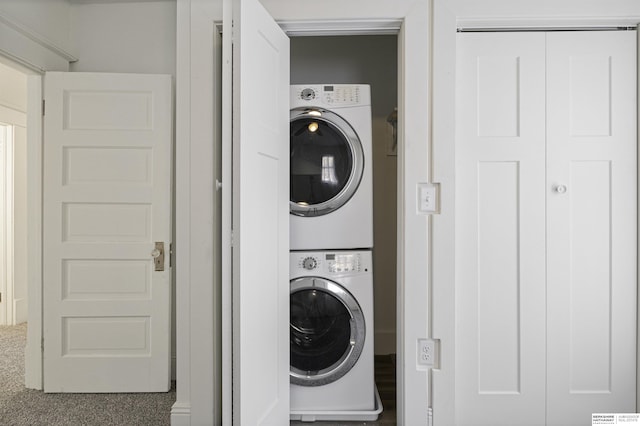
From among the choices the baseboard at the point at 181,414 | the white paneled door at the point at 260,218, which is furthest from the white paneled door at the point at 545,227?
the baseboard at the point at 181,414

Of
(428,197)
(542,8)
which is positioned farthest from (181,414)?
(542,8)

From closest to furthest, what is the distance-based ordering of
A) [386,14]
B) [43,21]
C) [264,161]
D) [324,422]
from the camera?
A: [264,161], [386,14], [324,422], [43,21]

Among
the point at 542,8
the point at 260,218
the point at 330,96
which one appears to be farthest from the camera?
the point at 330,96

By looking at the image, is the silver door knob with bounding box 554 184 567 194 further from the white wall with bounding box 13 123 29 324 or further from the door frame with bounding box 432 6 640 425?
A: the white wall with bounding box 13 123 29 324

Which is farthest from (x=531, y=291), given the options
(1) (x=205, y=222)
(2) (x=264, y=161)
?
(1) (x=205, y=222)

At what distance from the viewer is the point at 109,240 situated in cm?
239

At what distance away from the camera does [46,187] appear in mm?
2439

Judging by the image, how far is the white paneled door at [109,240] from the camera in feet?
7.78

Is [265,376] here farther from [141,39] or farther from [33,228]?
[141,39]

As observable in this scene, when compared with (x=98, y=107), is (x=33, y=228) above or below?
below

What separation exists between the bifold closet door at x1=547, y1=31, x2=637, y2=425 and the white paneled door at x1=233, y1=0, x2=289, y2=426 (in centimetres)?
127

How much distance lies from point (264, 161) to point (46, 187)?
64.7 inches

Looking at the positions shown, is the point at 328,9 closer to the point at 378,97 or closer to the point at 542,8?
the point at 542,8

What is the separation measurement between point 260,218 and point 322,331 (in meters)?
0.83
